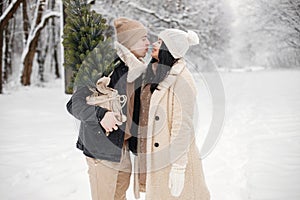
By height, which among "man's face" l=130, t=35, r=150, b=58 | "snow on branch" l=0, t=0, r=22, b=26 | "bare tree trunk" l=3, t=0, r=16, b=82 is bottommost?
"bare tree trunk" l=3, t=0, r=16, b=82

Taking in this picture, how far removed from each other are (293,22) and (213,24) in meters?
3.95

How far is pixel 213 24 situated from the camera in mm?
16484

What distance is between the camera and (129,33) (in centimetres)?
228

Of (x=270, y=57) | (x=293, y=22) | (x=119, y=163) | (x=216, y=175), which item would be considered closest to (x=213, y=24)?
(x=293, y=22)

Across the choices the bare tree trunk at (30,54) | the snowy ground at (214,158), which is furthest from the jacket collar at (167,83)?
the bare tree trunk at (30,54)

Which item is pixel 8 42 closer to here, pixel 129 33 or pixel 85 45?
pixel 85 45

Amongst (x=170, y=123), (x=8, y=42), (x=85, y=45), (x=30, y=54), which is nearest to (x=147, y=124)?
(x=170, y=123)

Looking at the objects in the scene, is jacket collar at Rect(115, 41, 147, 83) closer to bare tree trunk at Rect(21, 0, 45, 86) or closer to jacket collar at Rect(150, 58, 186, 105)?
jacket collar at Rect(150, 58, 186, 105)

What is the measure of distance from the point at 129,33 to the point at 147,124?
0.57 meters

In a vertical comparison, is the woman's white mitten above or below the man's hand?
below

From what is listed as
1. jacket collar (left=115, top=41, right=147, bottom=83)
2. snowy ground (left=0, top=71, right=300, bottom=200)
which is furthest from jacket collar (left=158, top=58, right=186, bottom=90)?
snowy ground (left=0, top=71, right=300, bottom=200)

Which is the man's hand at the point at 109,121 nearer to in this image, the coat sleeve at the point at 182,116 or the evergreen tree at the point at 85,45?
the evergreen tree at the point at 85,45

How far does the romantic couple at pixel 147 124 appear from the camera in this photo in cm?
210

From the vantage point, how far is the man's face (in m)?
2.31
